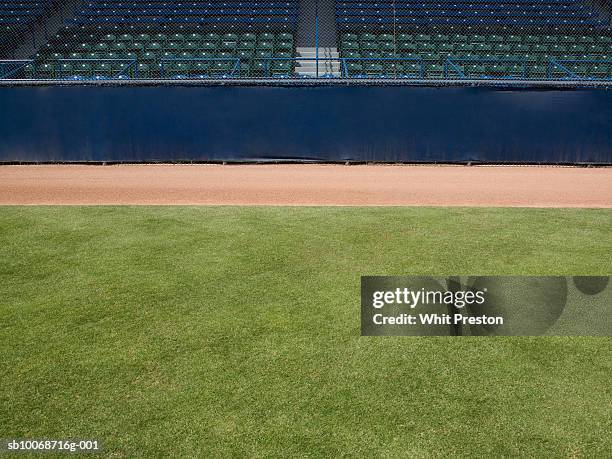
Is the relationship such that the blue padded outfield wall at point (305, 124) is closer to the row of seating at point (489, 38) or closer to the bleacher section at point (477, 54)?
the bleacher section at point (477, 54)

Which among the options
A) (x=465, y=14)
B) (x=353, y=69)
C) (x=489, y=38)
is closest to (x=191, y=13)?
(x=353, y=69)

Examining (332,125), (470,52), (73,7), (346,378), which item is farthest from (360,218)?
(73,7)

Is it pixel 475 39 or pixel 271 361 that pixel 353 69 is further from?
pixel 271 361

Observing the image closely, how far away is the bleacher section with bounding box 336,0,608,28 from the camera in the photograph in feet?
71.7

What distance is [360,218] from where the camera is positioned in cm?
802

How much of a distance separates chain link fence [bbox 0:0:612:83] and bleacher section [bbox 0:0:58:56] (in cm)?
5

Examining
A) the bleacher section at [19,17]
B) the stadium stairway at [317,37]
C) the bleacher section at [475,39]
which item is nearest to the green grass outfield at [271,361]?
the bleacher section at [475,39]

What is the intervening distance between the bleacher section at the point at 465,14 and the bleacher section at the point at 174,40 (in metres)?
3.07

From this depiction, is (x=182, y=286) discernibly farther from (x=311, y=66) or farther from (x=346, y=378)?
(x=311, y=66)

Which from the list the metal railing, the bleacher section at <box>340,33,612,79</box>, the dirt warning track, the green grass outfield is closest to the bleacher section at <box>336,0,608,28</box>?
the bleacher section at <box>340,33,612,79</box>

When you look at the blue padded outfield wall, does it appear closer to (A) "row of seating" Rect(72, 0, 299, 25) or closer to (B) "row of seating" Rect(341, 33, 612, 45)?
(B) "row of seating" Rect(341, 33, 612, 45)

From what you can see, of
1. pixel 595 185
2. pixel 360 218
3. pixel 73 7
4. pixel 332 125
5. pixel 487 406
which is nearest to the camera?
pixel 487 406

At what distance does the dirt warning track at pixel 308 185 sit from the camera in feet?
32.1

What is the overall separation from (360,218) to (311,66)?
45.1ft
